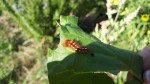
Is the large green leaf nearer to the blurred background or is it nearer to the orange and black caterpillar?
the orange and black caterpillar

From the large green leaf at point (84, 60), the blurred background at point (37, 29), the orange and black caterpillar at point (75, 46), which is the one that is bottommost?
the blurred background at point (37, 29)

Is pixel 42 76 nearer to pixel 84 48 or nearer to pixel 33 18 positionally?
pixel 33 18

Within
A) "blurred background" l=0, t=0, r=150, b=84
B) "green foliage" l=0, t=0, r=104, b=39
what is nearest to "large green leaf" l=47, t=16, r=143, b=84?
"blurred background" l=0, t=0, r=150, b=84

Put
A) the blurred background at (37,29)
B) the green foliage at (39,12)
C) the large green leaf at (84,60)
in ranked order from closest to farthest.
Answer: the large green leaf at (84,60)
the blurred background at (37,29)
the green foliage at (39,12)

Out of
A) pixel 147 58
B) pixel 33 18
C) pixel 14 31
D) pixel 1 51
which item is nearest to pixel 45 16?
pixel 33 18

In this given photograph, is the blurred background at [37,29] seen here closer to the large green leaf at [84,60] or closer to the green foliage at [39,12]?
the green foliage at [39,12]

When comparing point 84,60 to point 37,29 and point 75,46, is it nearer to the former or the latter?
point 75,46

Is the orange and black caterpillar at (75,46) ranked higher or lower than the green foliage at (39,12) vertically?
higher

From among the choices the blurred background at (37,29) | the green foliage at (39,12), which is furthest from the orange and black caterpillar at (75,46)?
the green foliage at (39,12)
